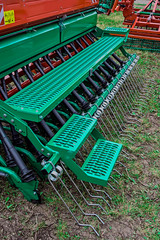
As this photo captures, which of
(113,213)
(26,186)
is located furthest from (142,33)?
(26,186)

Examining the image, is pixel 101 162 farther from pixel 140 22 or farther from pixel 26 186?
pixel 140 22

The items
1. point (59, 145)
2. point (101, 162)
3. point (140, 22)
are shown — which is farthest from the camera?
point (140, 22)

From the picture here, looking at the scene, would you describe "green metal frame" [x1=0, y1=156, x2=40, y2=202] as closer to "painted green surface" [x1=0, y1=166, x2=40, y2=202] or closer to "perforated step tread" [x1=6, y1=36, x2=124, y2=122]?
"painted green surface" [x1=0, y1=166, x2=40, y2=202]

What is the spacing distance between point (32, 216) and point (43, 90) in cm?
123

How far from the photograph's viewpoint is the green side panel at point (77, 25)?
3.71m

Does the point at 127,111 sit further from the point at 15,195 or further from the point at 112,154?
the point at 15,195

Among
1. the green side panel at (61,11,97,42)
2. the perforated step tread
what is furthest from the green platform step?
the green side panel at (61,11,97,42)

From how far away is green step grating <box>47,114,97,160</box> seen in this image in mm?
2104

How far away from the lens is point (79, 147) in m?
2.16

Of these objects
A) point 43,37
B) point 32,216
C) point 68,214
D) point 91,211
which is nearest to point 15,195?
point 32,216

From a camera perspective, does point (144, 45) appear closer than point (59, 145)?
No

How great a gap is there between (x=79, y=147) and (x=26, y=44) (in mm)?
1494

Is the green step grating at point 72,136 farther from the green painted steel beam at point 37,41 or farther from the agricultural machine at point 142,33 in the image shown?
the agricultural machine at point 142,33

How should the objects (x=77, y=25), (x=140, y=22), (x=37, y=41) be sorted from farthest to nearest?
(x=140, y=22) < (x=77, y=25) < (x=37, y=41)
